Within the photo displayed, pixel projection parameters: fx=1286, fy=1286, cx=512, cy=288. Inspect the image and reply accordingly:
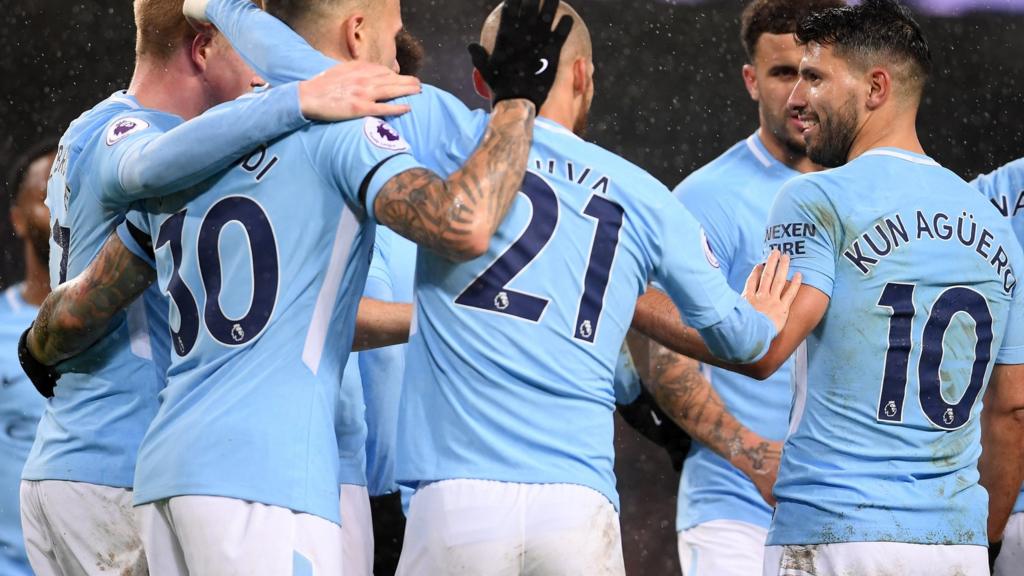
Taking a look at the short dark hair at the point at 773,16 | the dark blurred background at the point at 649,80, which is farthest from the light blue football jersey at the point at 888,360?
the dark blurred background at the point at 649,80

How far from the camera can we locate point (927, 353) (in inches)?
133

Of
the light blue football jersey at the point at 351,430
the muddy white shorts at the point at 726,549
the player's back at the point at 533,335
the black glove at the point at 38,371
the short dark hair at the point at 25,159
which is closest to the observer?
the player's back at the point at 533,335

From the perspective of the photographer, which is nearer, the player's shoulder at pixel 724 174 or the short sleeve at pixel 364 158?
the short sleeve at pixel 364 158

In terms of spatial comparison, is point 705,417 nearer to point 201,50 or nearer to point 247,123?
point 201,50

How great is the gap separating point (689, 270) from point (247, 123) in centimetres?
110

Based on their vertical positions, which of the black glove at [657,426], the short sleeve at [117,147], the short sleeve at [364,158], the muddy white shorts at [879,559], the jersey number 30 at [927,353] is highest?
the short sleeve at [364,158]

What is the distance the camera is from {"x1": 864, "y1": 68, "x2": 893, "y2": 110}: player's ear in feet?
12.0

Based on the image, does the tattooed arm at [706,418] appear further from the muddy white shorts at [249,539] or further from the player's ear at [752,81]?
the muddy white shorts at [249,539]

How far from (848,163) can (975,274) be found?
449 millimetres

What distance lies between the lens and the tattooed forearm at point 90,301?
10.3 feet

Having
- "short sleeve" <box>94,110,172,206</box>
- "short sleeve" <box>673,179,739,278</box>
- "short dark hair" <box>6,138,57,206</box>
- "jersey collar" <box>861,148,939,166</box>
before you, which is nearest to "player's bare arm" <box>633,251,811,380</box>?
"jersey collar" <box>861,148,939,166</box>

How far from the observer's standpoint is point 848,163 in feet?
11.6

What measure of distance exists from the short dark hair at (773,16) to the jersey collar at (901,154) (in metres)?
1.41

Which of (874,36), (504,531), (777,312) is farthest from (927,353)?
(504,531)
